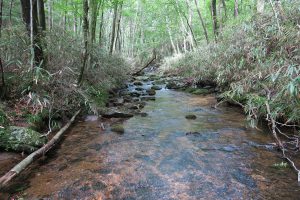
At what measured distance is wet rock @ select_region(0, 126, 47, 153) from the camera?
4.95 m

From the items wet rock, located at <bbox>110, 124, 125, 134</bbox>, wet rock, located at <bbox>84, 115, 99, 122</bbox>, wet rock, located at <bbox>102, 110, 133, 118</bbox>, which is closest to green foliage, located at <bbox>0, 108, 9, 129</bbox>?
wet rock, located at <bbox>110, 124, 125, 134</bbox>

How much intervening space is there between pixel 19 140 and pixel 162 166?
110 inches

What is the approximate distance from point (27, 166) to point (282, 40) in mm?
5570

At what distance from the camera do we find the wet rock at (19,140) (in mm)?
4945

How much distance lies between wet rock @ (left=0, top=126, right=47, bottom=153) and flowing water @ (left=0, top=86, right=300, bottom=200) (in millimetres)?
389

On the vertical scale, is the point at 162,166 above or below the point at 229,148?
below

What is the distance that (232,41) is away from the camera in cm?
929

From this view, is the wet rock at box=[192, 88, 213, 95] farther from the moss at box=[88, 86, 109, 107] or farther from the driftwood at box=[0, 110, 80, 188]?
the driftwood at box=[0, 110, 80, 188]

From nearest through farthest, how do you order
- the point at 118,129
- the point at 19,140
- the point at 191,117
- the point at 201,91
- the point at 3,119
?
the point at 19,140, the point at 3,119, the point at 118,129, the point at 191,117, the point at 201,91

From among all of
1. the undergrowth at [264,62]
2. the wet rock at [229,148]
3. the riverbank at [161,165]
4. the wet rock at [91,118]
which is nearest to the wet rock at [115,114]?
the wet rock at [91,118]

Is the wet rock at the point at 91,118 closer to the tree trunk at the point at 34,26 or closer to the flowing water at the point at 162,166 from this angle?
the flowing water at the point at 162,166

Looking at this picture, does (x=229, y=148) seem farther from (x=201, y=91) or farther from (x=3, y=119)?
(x=201, y=91)

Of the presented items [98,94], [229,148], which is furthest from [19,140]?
[98,94]

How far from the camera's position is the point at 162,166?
483cm
